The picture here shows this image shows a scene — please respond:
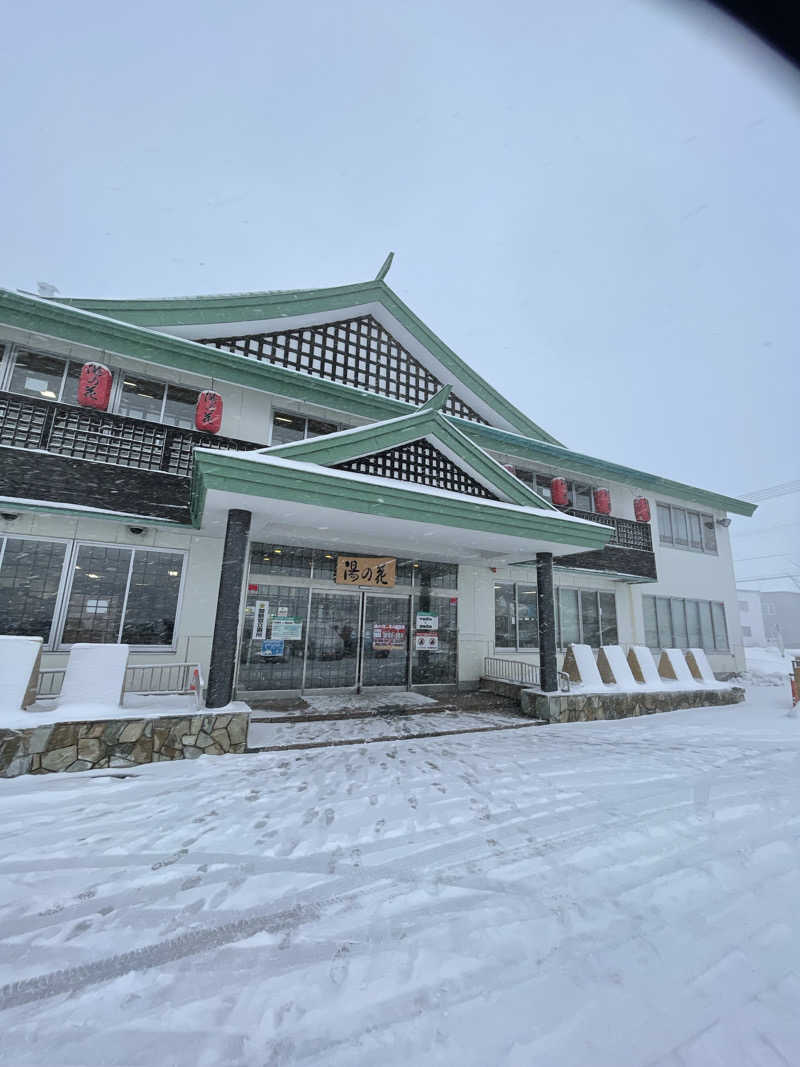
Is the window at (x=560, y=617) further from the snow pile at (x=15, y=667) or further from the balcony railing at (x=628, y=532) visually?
the snow pile at (x=15, y=667)

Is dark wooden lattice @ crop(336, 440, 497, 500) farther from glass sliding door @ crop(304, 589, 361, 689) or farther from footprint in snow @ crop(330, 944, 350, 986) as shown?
footprint in snow @ crop(330, 944, 350, 986)

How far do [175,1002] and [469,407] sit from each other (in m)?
12.3

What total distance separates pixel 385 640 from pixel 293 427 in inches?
211

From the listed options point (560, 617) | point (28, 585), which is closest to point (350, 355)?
point (28, 585)

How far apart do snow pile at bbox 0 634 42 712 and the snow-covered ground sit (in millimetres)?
899

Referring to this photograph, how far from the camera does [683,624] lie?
14930 mm

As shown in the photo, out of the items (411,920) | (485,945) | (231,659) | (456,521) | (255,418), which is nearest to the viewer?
(485,945)

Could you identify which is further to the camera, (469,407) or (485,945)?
(469,407)

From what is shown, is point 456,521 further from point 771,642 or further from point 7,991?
point 771,642

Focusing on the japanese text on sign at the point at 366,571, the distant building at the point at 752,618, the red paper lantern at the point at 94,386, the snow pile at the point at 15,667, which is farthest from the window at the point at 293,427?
the distant building at the point at 752,618

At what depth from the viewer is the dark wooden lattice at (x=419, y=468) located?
23.5 ft

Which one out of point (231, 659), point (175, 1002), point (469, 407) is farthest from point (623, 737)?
point (469, 407)

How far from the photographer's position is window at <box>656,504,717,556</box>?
1530 centimetres

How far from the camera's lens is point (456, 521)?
7289mm
